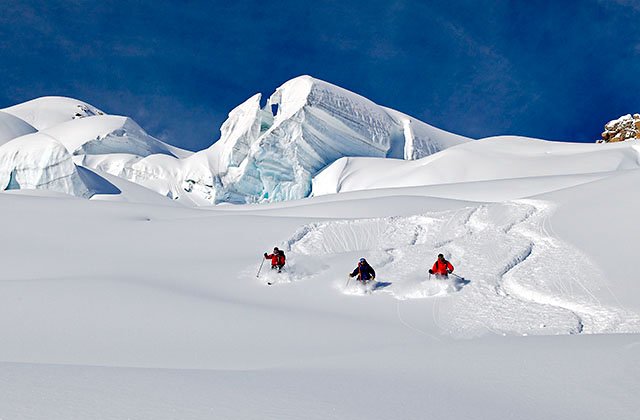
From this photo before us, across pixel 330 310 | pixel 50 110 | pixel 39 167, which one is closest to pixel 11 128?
pixel 50 110

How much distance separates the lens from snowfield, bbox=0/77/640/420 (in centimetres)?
377

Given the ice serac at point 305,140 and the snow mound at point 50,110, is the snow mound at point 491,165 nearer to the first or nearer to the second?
the ice serac at point 305,140

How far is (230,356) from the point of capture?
20.8 feet

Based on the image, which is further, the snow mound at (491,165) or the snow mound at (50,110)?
the snow mound at (50,110)

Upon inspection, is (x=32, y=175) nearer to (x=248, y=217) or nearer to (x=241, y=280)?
(x=248, y=217)

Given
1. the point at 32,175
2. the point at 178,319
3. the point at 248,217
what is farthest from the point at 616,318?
the point at 32,175

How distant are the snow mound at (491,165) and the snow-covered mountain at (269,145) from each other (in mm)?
3800

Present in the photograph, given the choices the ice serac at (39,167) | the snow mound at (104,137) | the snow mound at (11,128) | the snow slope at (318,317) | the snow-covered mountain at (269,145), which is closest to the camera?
the snow slope at (318,317)

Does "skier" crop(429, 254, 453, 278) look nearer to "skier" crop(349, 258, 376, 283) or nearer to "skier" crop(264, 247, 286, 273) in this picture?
"skier" crop(349, 258, 376, 283)

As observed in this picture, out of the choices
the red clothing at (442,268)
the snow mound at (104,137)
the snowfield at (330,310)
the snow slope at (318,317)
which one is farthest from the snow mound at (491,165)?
the snow mound at (104,137)

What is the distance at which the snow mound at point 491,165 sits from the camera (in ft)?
115

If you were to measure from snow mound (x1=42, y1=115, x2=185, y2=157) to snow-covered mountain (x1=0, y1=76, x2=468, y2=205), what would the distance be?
4.7 inches

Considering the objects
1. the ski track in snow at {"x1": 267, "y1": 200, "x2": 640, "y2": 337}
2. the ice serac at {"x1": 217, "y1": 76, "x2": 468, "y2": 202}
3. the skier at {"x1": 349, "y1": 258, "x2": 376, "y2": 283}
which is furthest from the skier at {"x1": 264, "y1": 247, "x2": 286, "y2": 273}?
the ice serac at {"x1": 217, "y1": 76, "x2": 468, "y2": 202}

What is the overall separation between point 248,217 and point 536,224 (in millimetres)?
9850
